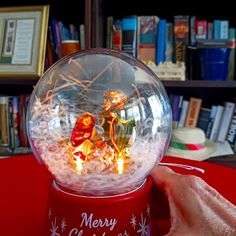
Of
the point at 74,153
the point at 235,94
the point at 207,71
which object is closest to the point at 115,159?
the point at 74,153

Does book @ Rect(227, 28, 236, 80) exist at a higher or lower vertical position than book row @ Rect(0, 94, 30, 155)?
higher

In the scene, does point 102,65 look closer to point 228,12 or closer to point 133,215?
point 133,215

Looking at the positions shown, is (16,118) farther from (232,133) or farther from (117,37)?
(232,133)

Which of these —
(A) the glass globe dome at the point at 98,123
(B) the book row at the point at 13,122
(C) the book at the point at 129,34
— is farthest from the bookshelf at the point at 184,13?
(A) the glass globe dome at the point at 98,123

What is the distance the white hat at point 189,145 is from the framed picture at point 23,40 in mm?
626

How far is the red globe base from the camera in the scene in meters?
0.46

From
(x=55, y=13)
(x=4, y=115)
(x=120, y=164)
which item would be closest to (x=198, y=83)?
(x=55, y=13)

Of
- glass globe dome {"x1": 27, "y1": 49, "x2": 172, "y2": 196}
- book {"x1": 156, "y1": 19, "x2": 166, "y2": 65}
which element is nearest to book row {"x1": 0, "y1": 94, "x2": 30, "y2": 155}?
book {"x1": 156, "y1": 19, "x2": 166, "y2": 65}

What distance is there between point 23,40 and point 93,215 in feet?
3.92

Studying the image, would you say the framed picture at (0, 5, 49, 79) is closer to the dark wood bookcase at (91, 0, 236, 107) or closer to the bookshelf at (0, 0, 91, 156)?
the bookshelf at (0, 0, 91, 156)

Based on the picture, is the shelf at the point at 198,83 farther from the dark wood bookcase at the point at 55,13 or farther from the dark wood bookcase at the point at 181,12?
the dark wood bookcase at the point at 55,13

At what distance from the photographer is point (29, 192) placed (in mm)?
623

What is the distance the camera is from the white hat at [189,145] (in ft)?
A: 4.55

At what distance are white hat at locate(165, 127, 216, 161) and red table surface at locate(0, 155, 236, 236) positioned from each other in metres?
0.63
